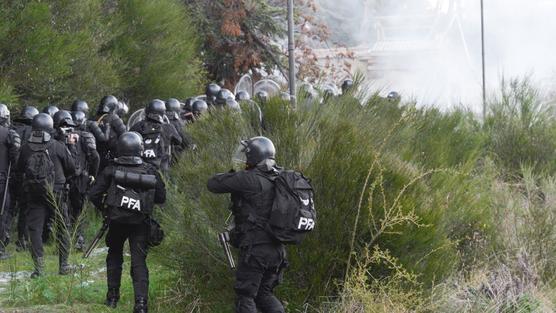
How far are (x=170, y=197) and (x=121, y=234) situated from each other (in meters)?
0.60

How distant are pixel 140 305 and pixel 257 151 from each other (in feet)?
5.91

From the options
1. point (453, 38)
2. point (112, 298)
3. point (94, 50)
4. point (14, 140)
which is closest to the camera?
point (112, 298)

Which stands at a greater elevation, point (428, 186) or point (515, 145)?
point (428, 186)

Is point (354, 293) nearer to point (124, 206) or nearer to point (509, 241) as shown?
point (124, 206)

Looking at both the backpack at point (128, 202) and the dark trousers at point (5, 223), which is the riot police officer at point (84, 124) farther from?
the backpack at point (128, 202)

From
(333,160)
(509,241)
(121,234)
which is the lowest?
(509,241)

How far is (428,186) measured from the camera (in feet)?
29.4

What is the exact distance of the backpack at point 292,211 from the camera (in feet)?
23.9

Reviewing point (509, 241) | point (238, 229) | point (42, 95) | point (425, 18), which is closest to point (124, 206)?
point (238, 229)

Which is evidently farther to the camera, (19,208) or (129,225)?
(19,208)

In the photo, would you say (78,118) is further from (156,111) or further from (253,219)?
(253,219)

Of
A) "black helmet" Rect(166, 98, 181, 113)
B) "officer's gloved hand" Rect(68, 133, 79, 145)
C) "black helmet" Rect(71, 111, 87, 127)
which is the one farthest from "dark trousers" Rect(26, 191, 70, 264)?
"black helmet" Rect(166, 98, 181, 113)

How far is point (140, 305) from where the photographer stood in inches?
331

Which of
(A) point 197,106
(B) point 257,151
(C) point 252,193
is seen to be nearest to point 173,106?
(A) point 197,106
